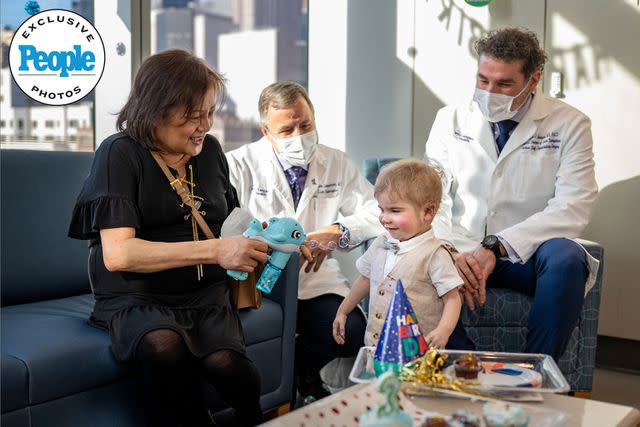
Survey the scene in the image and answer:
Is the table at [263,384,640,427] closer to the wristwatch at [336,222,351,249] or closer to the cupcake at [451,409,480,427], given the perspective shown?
the cupcake at [451,409,480,427]

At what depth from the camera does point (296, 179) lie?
2.59 meters

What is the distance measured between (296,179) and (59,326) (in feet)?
3.33

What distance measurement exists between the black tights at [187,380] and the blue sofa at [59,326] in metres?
0.13

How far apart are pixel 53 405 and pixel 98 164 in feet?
1.88

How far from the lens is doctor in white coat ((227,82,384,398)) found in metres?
2.42

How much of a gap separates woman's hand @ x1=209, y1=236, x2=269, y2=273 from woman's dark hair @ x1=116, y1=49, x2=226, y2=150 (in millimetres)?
321

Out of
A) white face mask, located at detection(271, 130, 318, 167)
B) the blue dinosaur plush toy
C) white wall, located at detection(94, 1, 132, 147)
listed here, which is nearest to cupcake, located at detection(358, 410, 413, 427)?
the blue dinosaur plush toy

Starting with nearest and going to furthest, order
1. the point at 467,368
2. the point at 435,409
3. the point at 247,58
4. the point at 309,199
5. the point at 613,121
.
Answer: the point at 435,409 < the point at 467,368 < the point at 309,199 < the point at 613,121 < the point at 247,58

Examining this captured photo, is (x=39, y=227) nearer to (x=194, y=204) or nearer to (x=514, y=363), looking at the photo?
(x=194, y=204)

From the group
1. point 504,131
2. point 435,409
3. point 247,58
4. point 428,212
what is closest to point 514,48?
point 504,131

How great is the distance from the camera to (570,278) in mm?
2160

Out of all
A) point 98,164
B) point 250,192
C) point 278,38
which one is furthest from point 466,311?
point 278,38

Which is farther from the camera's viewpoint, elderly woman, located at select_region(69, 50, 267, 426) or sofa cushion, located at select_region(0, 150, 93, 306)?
sofa cushion, located at select_region(0, 150, 93, 306)

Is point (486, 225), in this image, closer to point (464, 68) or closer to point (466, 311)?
point (466, 311)
